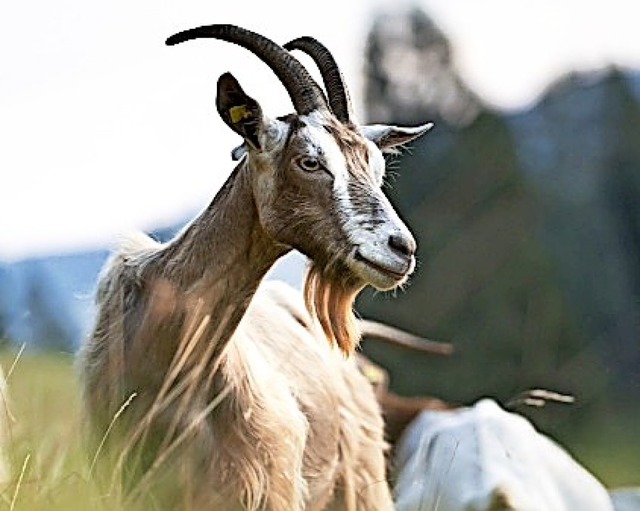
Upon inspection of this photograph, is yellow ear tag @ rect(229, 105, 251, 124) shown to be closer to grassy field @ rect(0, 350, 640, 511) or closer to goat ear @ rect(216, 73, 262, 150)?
goat ear @ rect(216, 73, 262, 150)

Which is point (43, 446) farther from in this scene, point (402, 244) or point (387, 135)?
point (387, 135)

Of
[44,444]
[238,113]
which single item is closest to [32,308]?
[44,444]

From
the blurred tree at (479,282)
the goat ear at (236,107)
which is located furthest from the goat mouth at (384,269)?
the blurred tree at (479,282)

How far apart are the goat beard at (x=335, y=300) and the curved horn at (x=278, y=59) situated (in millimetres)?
523

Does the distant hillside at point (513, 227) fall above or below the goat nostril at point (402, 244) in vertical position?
below

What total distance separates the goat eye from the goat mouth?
1.04 ft

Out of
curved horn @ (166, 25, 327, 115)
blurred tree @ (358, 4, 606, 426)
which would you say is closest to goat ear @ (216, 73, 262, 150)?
curved horn @ (166, 25, 327, 115)

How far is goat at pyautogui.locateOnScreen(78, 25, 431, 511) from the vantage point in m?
5.59

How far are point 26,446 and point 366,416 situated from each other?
3200mm

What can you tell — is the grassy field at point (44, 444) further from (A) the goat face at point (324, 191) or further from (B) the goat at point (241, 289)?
(A) the goat face at point (324, 191)

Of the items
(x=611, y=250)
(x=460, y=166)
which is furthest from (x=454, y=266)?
(x=611, y=250)

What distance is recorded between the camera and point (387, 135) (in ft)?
20.9

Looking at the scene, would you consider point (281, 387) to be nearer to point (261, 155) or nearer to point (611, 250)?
point (261, 155)

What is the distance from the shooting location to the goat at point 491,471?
794 cm
